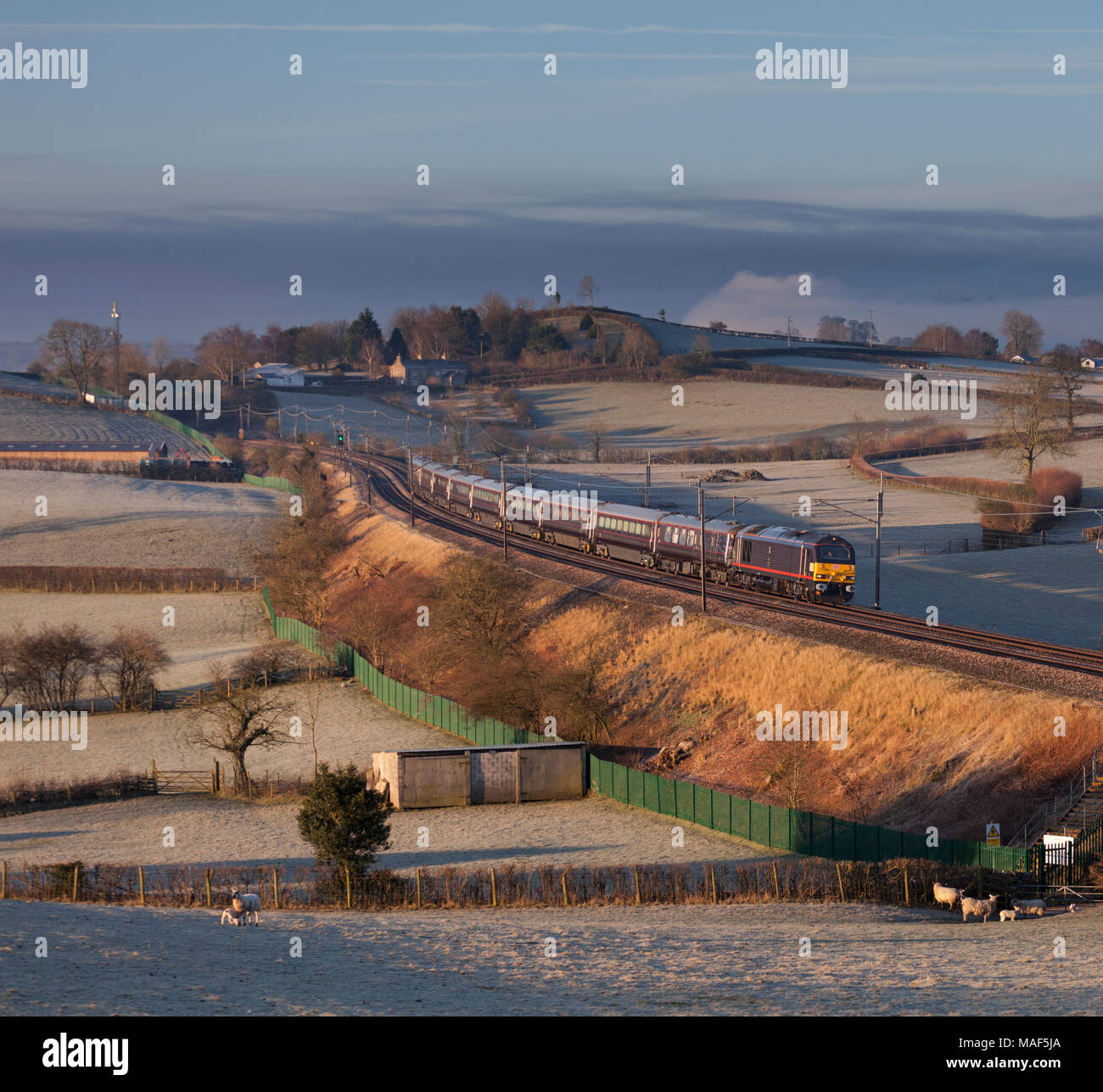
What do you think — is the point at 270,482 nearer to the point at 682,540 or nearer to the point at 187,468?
the point at 187,468

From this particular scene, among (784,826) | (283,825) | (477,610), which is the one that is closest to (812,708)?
(784,826)

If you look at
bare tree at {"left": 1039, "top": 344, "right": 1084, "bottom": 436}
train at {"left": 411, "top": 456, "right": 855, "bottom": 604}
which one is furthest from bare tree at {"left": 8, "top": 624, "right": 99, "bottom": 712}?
bare tree at {"left": 1039, "top": 344, "right": 1084, "bottom": 436}

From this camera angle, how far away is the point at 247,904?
92.0ft

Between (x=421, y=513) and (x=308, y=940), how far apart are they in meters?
79.8

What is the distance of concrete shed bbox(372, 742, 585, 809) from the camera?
45.0m

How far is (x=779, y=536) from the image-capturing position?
59.2 metres

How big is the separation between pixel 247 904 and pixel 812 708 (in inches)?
990

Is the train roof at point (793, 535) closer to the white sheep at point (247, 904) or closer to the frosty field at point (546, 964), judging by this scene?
the frosty field at point (546, 964)

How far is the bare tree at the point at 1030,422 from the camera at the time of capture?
97.6m

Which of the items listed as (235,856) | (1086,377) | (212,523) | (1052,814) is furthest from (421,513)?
(1086,377)

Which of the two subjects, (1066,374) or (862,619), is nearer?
(862,619)

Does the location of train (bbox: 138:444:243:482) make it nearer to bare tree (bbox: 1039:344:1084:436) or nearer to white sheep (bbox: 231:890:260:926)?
bare tree (bbox: 1039:344:1084:436)

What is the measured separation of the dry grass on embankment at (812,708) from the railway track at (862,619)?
11.2 ft
